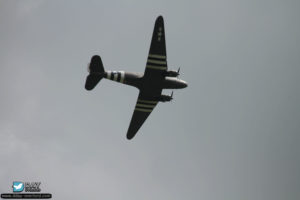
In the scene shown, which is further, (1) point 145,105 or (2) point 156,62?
(1) point 145,105

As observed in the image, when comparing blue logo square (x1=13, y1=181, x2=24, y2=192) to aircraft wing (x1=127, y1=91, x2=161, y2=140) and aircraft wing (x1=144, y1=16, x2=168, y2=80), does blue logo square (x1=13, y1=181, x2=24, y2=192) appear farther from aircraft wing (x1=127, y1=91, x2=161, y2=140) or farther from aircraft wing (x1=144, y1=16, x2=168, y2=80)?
aircraft wing (x1=144, y1=16, x2=168, y2=80)

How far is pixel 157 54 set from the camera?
59719 millimetres

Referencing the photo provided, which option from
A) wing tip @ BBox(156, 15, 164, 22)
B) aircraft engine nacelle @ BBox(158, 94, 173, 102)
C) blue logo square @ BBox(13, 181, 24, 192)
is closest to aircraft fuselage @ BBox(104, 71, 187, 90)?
aircraft engine nacelle @ BBox(158, 94, 173, 102)

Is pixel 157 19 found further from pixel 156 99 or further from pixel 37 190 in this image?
pixel 37 190

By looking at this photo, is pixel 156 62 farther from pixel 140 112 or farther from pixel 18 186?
pixel 18 186

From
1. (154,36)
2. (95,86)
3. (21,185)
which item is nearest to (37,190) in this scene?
(21,185)

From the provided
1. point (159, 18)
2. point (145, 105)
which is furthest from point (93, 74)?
point (159, 18)

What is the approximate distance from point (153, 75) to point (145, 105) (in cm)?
622

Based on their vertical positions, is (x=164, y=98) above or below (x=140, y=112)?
above

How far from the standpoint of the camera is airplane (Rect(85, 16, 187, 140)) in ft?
194

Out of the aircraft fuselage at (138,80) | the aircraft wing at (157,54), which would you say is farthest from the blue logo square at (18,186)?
the aircraft wing at (157,54)

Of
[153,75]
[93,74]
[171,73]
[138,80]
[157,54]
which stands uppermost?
[157,54]

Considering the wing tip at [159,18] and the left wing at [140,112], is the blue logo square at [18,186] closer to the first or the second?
the left wing at [140,112]

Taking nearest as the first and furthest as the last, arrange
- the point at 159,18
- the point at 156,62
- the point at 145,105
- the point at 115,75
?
the point at 159,18 < the point at 156,62 < the point at 115,75 < the point at 145,105
